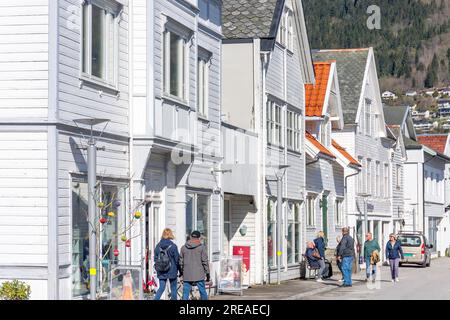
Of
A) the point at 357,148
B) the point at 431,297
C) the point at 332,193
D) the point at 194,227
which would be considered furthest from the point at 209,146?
the point at 357,148

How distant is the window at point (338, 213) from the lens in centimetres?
4750

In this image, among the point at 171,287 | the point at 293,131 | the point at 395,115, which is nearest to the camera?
the point at 171,287

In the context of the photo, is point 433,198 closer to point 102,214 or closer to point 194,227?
point 194,227

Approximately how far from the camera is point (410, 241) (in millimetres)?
52594

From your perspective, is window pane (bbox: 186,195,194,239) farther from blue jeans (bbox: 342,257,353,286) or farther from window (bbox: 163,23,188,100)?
blue jeans (bbox: 342,257,353,286)

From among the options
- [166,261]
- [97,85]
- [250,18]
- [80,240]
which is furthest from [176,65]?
[250,18]

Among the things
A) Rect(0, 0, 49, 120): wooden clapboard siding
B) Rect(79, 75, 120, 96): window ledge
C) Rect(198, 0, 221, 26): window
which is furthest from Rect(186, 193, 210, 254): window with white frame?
Rect(0, 0, 49, 120): wooden clapboard siding

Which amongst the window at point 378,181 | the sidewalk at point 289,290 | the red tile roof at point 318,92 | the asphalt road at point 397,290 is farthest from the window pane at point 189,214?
the window at point 378,181

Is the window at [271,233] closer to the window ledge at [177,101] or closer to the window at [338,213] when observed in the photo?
the window ledge at [177,101]

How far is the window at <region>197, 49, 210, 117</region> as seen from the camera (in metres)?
27.0

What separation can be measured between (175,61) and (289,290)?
9.05 m

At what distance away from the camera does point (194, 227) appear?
88.2 feet

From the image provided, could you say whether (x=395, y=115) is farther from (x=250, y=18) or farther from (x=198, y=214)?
(x=198, y=214)

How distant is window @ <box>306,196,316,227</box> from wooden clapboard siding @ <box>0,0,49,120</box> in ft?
77.1
